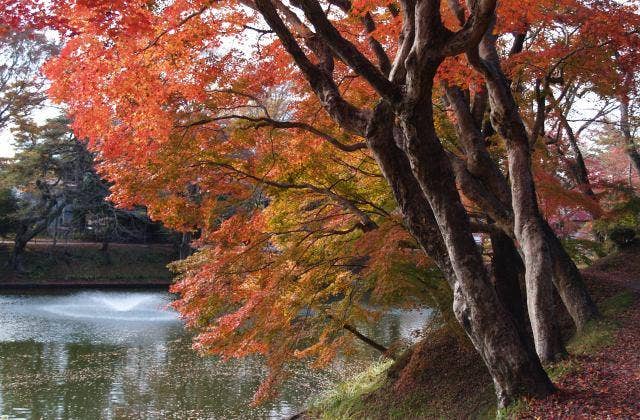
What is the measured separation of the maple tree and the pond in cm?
341

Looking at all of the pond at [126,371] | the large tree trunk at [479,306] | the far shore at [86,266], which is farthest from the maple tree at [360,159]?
the far shore at [86,266]

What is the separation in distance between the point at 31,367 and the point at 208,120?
9.67 meters

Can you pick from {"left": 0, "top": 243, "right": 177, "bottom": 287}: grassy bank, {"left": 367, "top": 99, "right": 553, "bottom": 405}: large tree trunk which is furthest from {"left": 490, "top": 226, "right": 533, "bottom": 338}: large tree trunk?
{"left": 0, "top": 243, "right": 177, "bottom": 287}: grassy bank

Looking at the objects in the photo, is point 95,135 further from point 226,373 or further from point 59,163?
point 59,163

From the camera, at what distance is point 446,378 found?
8.40m

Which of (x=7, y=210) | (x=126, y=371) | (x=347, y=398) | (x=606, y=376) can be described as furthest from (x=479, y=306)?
(x=7, y=210)

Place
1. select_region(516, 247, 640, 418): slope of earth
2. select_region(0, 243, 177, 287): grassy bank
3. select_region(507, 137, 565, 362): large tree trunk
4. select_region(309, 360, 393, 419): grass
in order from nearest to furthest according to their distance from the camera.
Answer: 1. select_region(516, 247, 640, 418): slope of earth
2. select_region(507, 137, 565, 362): large tree trunk
3. select_region(309, 360, 393, 419): grass
4. select_region(0, 243, 177, 287): grassy bank

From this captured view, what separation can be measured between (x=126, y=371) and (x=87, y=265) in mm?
19309

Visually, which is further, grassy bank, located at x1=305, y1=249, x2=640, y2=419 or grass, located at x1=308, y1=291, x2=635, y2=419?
grassy bank, located at x1=305, y1=249, x2=640, y2=419

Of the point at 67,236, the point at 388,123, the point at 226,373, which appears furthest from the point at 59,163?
the point at 388,123

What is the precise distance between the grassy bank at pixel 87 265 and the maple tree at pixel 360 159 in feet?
75.4

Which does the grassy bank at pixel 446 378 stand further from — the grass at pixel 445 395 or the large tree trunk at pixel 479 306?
the large tree trunk at pixel 479 306

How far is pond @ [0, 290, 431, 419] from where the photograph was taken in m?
11.2

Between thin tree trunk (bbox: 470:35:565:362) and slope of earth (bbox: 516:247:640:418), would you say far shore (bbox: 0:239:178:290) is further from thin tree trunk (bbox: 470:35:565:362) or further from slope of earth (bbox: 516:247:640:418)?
thin tree trunk (bbox: 470:35:565:362)
